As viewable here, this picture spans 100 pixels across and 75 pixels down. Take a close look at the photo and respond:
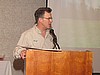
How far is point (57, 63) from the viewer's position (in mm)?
1881

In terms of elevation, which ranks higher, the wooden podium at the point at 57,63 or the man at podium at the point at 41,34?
the man at podium at the point at 41,34

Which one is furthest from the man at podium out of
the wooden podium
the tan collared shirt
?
the wooden podium

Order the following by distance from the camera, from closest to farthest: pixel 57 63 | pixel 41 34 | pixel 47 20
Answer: pixel 57 63, pixel 47 20, pixel 41 34

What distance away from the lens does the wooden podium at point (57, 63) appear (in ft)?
6.04

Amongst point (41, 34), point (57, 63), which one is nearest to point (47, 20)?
point (41, 34)

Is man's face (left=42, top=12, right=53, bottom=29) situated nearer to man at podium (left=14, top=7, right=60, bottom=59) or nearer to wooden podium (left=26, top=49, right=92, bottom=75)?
man at podium (left=14, top=7, right=60, bottom=59)

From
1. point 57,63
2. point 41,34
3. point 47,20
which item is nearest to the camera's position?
point 57,63

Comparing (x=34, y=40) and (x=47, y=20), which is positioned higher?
(x=47, y=20)

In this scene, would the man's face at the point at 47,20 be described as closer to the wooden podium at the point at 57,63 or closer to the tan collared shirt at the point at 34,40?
the tan collared shirt at the point at 34,40

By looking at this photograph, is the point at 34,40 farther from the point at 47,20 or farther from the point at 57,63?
the point at 57,63

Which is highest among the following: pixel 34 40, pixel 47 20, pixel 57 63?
pixel 47 20

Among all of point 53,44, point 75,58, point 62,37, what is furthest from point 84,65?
point 62,37

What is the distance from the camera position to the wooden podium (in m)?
1.84

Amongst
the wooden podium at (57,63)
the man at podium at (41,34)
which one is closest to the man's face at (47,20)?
the man at podium at (41,34)
